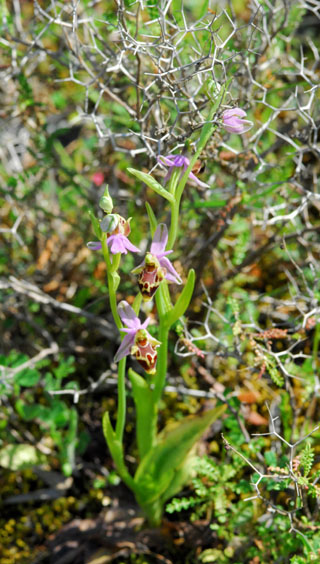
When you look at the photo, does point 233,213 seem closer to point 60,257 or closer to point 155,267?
point 155,267

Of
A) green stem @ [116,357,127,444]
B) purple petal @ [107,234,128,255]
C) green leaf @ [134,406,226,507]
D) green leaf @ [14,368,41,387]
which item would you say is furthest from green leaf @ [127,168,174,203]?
green leaf @ [14,368,41,387]

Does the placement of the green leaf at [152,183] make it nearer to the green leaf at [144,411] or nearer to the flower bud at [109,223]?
the flower bud at [109,223]

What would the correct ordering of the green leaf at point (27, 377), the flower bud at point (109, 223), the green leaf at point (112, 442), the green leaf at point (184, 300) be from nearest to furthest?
the flower bud at point (109, 223) → the green leaf at point (184, 300) → the green leaf at point (112, 442) → the green leaf at point (27, 377)

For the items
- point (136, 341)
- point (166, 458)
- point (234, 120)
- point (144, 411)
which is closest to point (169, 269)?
point (136, 341)

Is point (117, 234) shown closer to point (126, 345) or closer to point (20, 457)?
point (126, 345)

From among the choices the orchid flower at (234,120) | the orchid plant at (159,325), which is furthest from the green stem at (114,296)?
the orchid flower at (234,120)

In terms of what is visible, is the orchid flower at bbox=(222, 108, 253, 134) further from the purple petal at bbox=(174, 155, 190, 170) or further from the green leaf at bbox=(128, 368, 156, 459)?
the green leaf at bbox=(128, 368, 156, 459)
